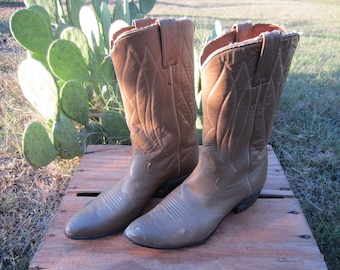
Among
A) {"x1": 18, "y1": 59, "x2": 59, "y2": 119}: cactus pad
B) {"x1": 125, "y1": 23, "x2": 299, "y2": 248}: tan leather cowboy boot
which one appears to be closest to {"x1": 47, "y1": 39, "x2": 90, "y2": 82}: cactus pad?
{"x1": 18, "y1": 59, "x2": 59, "y2": 119}: cactus pad

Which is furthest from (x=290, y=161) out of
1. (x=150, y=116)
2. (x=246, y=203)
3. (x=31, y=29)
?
(x=31, y=29)

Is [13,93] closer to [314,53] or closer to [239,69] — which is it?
[239,69]

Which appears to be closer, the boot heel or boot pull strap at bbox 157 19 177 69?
boot pull strap at bbox 157 19 177 69

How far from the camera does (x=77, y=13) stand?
194 cm

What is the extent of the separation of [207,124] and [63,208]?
0.54m

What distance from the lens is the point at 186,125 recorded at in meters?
0.98

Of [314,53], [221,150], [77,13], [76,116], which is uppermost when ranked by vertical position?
[77,13]

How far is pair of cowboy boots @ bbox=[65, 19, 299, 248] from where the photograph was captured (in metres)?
0.73

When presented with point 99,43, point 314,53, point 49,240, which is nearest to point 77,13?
point 99,43

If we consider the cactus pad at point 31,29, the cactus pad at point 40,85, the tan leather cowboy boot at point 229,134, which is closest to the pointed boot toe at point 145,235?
the tan leather cowboy boot at point 229,134

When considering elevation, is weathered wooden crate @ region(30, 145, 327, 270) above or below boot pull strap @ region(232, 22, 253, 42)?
below

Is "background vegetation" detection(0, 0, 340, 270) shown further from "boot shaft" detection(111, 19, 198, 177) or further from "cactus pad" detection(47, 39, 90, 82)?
"boot shaft" detection(111, 19, 198, 177)

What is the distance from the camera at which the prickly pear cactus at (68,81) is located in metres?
1.27

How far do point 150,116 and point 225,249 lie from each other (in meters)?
0.42
